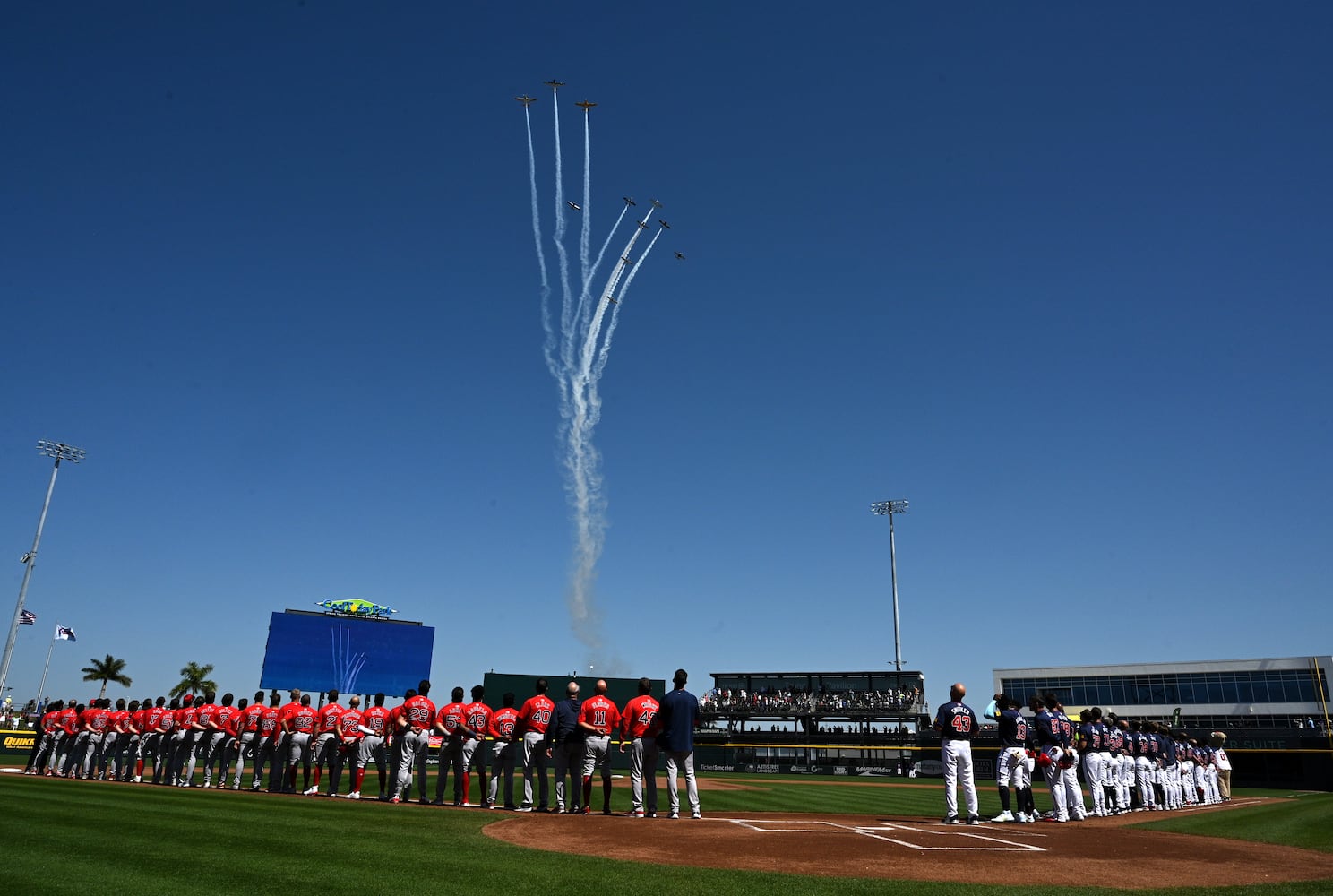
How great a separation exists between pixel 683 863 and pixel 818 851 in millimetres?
1861

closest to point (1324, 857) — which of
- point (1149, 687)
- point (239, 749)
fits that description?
point (239, 749)

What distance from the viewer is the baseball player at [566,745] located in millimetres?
12945

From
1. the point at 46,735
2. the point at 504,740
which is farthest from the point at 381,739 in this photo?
the point at 46,735

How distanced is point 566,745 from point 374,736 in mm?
4201

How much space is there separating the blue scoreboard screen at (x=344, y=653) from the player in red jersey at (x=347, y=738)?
3491 cm

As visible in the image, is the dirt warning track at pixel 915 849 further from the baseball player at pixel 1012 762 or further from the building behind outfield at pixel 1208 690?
the building behind outfield at pixel 1208 690

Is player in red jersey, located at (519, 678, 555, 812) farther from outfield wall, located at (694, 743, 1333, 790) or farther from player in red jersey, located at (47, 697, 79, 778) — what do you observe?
outfield wall, located at (694, 743, 1333, 790)

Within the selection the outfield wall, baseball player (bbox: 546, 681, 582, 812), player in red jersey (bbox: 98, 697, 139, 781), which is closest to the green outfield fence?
the outfield wall

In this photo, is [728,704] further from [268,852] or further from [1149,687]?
[268,852]

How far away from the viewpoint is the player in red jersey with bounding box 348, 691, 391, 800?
1477cm

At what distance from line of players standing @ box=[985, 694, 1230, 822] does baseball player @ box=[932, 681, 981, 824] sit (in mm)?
838

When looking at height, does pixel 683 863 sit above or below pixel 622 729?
below

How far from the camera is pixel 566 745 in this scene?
13.0 metres

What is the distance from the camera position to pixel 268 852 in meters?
7.00
